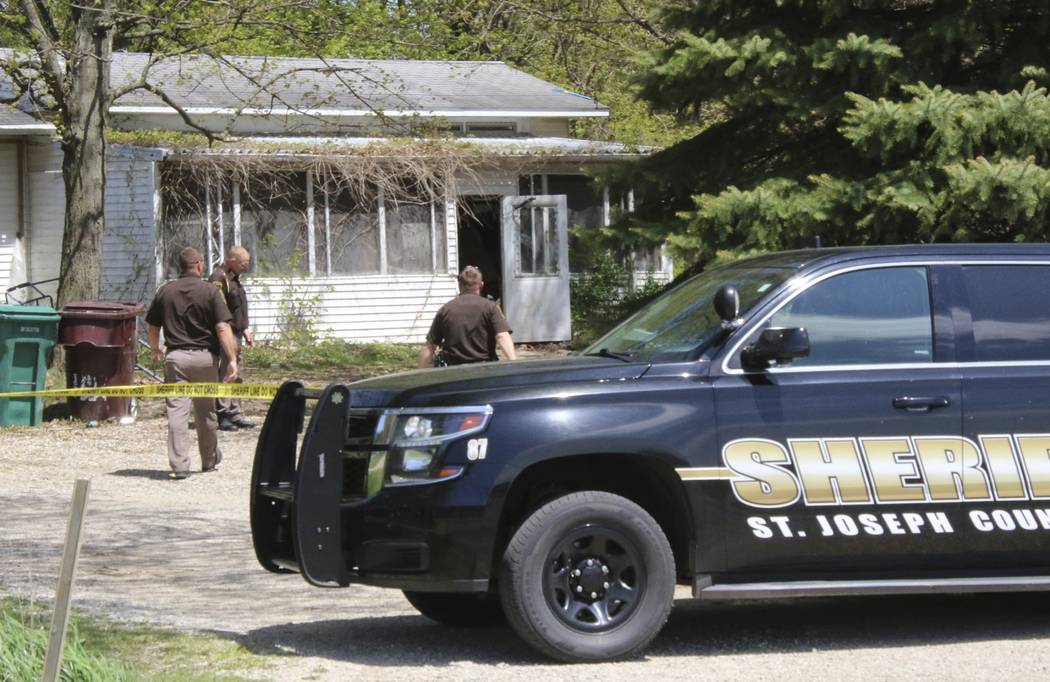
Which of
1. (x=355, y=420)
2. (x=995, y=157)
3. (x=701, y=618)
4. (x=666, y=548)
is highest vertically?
(x=995, y=157)

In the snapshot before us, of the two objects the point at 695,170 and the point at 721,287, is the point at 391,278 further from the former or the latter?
the point at 721,287

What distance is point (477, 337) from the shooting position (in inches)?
459

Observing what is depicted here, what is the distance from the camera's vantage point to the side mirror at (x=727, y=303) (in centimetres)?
643

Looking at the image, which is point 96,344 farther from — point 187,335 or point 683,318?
point 683,318

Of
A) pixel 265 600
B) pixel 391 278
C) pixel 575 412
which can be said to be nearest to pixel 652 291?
pixel 391 278

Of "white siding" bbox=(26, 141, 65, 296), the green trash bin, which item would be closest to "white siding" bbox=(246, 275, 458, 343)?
"white siding" bbox=(26, 141, 65, 296)

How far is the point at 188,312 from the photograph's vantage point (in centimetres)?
1213

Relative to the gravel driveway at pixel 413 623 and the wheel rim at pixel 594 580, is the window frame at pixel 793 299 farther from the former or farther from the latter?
the gravel driveway at pixel 413 623

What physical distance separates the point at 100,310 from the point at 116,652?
8990 millimetres

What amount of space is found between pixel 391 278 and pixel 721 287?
16.6 metres

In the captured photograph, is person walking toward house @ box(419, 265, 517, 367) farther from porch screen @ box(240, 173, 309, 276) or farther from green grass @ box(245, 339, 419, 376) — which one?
porch screen @ box(240, 173, 309, 276)

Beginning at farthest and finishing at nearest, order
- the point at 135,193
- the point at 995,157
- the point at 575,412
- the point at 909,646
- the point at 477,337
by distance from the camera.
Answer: the point at 135,193 < the point at 995,157 < the point at 477,337 < the point at 909,646 < the point at 575,412

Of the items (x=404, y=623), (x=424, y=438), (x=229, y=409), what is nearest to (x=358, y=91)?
(x=229, y=409)

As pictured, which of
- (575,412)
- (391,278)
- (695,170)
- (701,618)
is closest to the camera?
(575,412)
